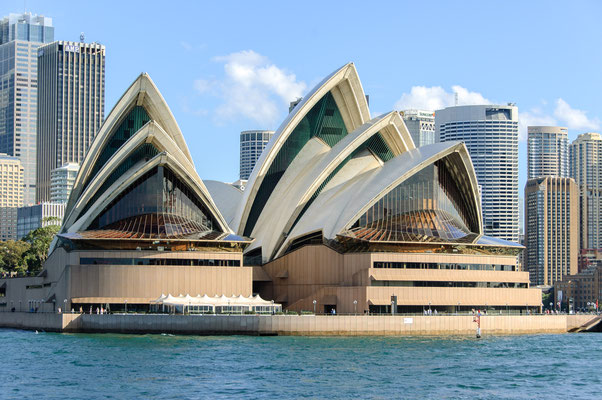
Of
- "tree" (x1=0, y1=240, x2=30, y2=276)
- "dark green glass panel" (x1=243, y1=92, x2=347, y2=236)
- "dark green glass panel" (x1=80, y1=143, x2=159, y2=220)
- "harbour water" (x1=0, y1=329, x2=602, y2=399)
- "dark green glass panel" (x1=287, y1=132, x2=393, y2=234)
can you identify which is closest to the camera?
"harbour water" (x1=0, y1=329, x2=602, y2=399)

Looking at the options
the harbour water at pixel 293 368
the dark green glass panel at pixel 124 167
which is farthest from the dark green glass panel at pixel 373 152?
the harbour water at pixel 293 368

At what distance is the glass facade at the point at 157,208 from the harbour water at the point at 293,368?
1425 cm

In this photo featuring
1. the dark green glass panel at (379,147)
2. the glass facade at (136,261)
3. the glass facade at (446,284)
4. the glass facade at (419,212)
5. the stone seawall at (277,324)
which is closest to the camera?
the stone seawall at (277,324)

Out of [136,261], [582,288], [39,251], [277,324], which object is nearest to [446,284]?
[277,324]

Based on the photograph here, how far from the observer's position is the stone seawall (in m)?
77.8

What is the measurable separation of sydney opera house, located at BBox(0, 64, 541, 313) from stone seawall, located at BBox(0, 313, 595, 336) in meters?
3.18

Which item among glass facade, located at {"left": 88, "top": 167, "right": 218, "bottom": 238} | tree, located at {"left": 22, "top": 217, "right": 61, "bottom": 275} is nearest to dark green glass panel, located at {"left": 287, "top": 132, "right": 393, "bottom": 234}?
glass facade, located at {"left": 88, "top": 167, "right": 218, "bottom": 238}

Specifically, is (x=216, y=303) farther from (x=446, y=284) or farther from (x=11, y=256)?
(x=11, y=256)

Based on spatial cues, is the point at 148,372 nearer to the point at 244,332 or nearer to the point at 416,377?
the point at 416,377

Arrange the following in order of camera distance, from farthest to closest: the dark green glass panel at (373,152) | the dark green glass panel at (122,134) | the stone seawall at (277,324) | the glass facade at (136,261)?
1. the dark green glass panel at (122,134)
2. the dark green glass panel at (373,152)
3. the glass facade at (136,261)
4. the stone seawall at (277,324)

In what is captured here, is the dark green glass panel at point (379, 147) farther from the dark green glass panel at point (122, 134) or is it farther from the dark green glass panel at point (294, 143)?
the dark green glass panel at point (122, 134)

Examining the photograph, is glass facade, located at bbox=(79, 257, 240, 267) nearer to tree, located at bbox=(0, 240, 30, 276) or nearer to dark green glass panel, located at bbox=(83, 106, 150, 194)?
dark green glass panel, located at bbox=(83, 106, 150, 194)

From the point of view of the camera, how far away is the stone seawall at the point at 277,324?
77.8 m

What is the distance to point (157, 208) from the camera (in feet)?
294
